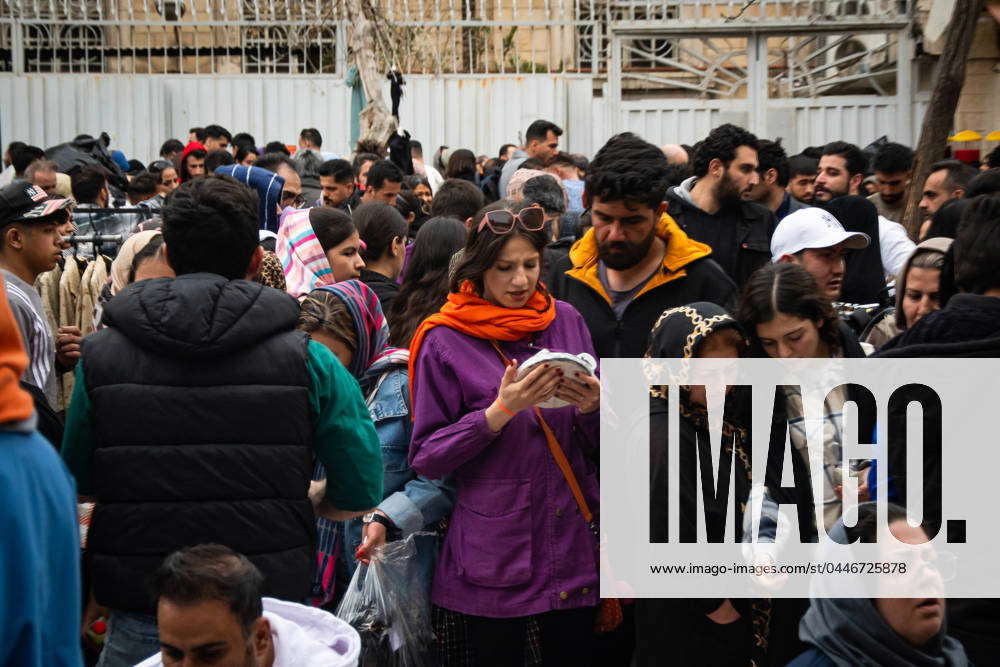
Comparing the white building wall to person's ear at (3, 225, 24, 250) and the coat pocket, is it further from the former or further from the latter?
the coat pocket

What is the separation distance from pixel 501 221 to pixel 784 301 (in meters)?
1.01

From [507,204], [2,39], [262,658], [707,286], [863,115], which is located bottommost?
[262,658]

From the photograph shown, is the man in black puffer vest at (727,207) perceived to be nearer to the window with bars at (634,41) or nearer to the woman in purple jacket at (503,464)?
the woman in purple jacket at (503,464)

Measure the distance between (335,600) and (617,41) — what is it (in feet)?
42.0

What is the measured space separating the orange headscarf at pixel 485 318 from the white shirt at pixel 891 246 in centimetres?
340

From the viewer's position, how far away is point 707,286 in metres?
4.73

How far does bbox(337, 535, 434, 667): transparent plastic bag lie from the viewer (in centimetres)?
436

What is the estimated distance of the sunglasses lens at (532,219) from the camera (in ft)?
14.4

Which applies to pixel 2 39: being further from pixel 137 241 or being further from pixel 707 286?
pixel 707 286

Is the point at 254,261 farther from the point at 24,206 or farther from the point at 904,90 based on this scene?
the point at 904,90

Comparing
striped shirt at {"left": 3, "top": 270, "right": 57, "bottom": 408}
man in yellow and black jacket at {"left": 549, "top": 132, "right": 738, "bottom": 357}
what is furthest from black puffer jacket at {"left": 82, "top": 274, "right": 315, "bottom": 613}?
man in yellow and black jacket at {"left": 549, "top": 132, "right": 738, "bottom": 357}

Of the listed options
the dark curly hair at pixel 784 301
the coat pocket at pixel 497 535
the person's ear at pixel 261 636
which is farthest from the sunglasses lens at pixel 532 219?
the person's ear at pixel 261 636

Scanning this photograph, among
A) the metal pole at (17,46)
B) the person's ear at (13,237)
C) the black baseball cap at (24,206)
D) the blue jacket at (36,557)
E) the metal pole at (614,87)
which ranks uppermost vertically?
the metal pole at (17,46)

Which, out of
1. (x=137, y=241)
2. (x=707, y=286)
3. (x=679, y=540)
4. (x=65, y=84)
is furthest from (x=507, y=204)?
(x=65, y=84)
